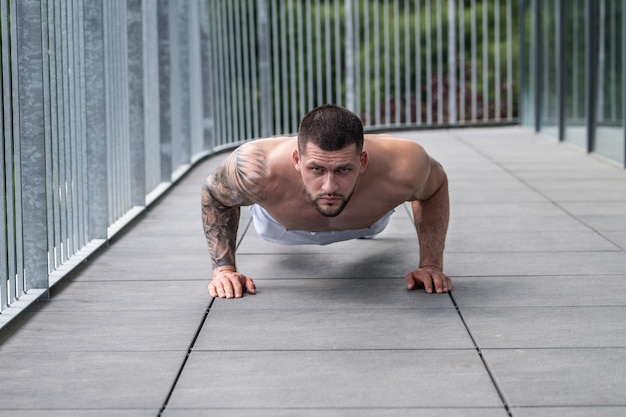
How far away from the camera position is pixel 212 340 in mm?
4234

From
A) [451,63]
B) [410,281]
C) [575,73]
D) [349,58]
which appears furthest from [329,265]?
[451,63]

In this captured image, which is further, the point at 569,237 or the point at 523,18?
the point at 523,18

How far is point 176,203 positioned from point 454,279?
339cm

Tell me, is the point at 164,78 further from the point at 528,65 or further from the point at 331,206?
the point at 528,65

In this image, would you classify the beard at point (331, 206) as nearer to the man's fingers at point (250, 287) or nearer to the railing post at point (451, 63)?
the man's fingers at point (250, 287)

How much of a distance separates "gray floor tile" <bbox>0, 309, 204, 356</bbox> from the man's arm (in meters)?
1.06

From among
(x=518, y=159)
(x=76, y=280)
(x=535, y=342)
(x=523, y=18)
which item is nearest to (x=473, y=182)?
(x=518, y=159)

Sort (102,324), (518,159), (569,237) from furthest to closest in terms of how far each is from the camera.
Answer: (518,159) < (569,237) < (102,324)

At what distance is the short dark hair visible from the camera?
14.4 ft

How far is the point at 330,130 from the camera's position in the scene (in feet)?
14.5

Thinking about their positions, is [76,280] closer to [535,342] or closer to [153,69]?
[535,342]

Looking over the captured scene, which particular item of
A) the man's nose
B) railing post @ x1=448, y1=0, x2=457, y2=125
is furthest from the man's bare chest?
railing post @ x1=448, y1=0, x2=457, y2=125

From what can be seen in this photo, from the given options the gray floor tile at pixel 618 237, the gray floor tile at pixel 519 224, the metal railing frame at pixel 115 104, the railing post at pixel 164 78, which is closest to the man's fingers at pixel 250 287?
the metal railing frame at pixel 115 104

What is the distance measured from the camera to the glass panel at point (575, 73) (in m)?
11.7
